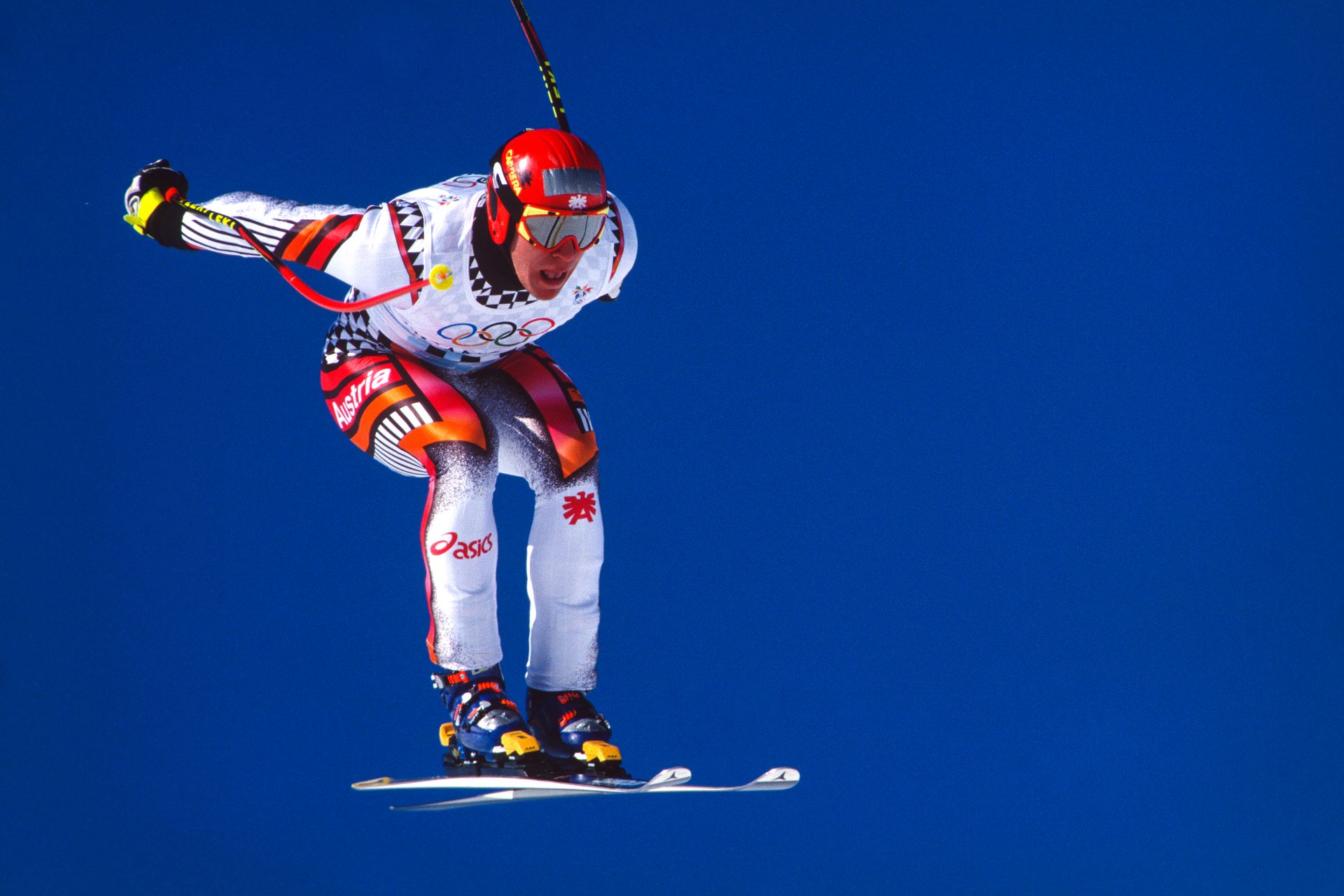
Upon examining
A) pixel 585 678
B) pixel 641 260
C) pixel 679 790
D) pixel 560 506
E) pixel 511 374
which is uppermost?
pixel 641 260

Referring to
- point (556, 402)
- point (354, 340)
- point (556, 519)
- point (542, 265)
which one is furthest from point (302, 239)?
point (556, 519)

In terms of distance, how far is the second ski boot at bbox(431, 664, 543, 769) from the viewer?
8.31 ft

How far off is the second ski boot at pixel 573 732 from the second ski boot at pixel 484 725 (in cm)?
5

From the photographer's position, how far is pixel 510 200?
244 cm

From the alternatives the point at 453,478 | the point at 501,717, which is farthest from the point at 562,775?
the point at 453,478

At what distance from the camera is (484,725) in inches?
101

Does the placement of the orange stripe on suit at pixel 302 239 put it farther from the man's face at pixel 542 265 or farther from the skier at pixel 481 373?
the man's face at pixel 542 265

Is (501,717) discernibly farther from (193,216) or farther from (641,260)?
(641,260)

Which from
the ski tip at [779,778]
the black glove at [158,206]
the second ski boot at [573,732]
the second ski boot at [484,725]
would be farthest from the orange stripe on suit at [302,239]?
the ski tip at [779,778]

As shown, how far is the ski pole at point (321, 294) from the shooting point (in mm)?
2439

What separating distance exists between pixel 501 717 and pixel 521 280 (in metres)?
0.71

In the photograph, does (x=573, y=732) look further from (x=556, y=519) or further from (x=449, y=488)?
(x=449, y=488)

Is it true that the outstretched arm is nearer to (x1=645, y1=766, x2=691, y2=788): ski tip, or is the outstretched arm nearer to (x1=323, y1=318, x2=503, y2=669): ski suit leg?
(x1=323, y1=318, x2=503, y2=669): ski suit leg

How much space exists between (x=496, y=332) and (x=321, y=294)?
1.04 ft
